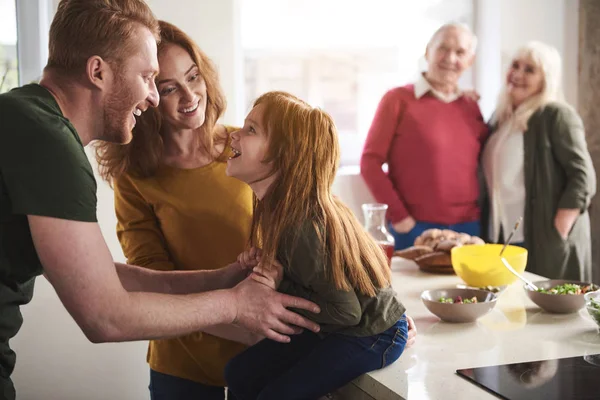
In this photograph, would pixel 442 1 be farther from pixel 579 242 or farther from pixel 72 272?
pixel 72 272

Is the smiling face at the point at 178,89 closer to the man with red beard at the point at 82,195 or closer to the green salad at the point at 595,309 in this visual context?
the man with red beard at the point at 82,195

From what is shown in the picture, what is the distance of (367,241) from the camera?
1.64 metres

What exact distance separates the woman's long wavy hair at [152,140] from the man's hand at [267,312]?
22.8 inches

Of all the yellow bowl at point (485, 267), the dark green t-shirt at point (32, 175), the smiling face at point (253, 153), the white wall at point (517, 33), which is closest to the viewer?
the dark green t-shirt at point (32, 175)

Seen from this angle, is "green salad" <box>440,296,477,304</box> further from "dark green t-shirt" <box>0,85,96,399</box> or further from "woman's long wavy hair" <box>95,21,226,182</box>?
"dark green t-shirt" <box>0,85,96,399</box>

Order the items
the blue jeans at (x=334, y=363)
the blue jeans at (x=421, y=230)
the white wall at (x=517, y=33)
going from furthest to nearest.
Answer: the white wall at (x=517, y=33) → the blue jeans at (x=421, y=230) → the blue jeans at (x=334, y=363)

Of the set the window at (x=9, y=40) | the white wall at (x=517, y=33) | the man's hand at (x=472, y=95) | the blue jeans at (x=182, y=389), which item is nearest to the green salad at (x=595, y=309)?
the blue jeans at (x=182, y=389)

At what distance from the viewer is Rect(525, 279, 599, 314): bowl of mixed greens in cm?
187

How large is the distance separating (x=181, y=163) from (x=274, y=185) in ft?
1.55

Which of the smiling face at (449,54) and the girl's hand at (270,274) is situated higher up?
the smiling face at (449,54)

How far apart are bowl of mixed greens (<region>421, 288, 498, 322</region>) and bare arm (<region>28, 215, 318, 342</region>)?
1.32 ft

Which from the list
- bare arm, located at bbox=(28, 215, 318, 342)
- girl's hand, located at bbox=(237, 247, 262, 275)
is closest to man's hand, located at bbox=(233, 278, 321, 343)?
bare arm, located at bbox=(28, 215, 318, 342)

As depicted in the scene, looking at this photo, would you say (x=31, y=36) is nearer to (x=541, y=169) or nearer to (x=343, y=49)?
(x=343, y=49)

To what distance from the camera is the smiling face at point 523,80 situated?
12.6 ft
